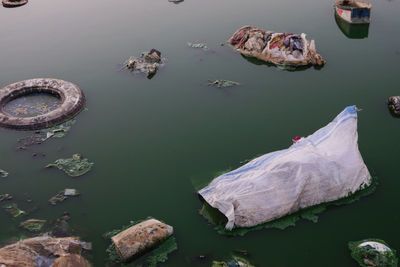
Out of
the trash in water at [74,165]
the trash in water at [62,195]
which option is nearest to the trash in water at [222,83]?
the trash in water at [74,165]

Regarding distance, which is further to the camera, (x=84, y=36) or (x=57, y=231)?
(x=84, y=36)

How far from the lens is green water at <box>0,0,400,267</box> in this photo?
750cm

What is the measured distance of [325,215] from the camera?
762cm

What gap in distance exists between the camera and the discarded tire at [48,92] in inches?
→ 410

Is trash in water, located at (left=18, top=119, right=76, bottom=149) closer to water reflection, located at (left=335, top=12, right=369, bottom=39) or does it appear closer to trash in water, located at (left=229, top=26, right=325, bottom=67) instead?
trash in water, located at (left=229, top=26, right=325, bottom=67)

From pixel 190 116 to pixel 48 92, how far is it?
4.76 meters

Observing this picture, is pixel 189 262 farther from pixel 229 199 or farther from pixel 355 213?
pixel 355 213

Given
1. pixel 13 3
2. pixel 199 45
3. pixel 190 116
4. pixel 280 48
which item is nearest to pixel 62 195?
pixel 190 116

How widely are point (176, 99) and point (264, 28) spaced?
19.4 feet

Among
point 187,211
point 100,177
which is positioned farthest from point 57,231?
point 187,211

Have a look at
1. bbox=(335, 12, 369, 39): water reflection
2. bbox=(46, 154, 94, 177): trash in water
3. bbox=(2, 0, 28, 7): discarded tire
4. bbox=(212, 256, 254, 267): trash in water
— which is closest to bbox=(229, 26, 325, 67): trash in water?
bbox=(335, 12, 369, 39): water reflection

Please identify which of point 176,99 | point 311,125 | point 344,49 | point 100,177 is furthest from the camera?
point 344,49

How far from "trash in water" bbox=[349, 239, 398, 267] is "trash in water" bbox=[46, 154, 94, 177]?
20.6ft

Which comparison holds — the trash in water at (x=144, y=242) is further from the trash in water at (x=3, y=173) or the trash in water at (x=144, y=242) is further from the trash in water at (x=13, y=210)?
the trash in water at (x=3, y=173)
